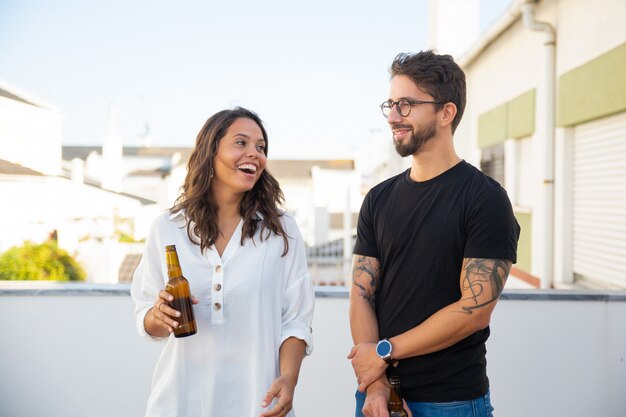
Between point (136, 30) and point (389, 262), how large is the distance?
123ft

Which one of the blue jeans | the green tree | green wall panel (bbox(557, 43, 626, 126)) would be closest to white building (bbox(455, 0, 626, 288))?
green wall panel (bbox(557, 43, 626, 126))

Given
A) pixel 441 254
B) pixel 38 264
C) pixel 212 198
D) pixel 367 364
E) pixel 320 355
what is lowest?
pixel 38 264

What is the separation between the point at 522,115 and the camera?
8.57 meters

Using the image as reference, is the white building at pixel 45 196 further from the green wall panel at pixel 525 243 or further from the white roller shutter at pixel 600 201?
the white roller shutter at pixel 600 201

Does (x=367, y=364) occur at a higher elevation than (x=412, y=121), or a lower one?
lower

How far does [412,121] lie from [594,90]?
482 centimetres

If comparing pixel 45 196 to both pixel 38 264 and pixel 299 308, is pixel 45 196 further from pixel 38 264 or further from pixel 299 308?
pixel 299 308

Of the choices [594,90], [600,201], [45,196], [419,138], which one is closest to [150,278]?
[419,138]

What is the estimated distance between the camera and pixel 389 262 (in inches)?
78.6

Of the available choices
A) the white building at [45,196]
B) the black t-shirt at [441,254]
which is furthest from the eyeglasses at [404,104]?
the white building at [45,196]

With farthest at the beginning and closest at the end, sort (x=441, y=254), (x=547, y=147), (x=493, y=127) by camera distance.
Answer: (x=493, y=127)
(x=547, y=147)
(x=441, y=254)

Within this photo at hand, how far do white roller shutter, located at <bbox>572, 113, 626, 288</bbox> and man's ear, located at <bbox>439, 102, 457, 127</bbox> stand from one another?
4.38 m

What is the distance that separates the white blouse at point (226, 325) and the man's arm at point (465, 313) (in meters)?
0.34

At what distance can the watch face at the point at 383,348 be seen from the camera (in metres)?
1.88
